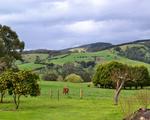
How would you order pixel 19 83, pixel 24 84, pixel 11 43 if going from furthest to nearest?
1. pixel 11 43
2. pixel 24 84
3. pixel 19 83

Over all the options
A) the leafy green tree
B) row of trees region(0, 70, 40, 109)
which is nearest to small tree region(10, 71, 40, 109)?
row of trees region(0, 70, 40, 109)

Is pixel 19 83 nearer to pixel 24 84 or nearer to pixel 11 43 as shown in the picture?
pixel 24 84

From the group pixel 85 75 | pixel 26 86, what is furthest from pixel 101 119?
pixel 85 75

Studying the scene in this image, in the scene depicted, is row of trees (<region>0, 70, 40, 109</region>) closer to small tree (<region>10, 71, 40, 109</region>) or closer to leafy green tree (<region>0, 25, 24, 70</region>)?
small tree (<region>10, 71, 40, 109</region>)

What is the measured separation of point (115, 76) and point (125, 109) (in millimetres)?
19920

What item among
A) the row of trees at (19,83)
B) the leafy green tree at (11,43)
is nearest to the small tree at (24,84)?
the row of trees at (19,83)

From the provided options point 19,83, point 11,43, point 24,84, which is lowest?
point 24,84

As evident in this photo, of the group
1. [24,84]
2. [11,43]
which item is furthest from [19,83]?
[11,43]

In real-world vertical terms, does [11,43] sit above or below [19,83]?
above

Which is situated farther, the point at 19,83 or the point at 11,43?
the point at 11,43

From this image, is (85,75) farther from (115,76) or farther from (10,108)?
(10,108)

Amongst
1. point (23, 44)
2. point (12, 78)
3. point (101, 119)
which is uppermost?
point (23, 44)

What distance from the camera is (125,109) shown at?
4347cm

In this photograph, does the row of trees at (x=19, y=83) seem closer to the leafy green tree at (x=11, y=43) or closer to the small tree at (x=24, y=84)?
the small tree at (x=24, y=84)
